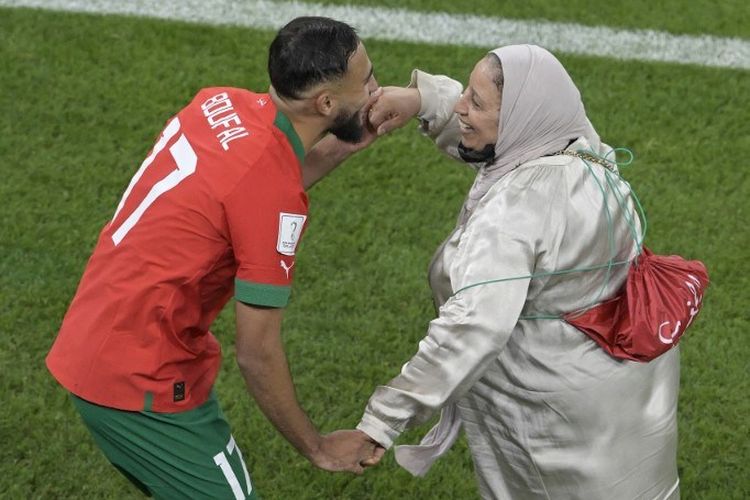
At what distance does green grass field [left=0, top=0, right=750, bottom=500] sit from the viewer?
16.4ft

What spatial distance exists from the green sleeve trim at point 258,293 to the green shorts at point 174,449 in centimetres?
44

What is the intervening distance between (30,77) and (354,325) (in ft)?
8.16

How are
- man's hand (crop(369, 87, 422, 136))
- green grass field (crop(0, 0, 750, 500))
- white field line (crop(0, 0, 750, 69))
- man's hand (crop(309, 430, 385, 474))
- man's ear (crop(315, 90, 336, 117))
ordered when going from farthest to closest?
white field line (crop(0, 0, 750, 69)) → green grass field (crop(0, 0, 750, 500)) → man's hand (crop(369, 87, 422, 136)) → man's hand (crop(309, 430, 385, 474)) → man's ear (crop(315, 90, 336, 117))

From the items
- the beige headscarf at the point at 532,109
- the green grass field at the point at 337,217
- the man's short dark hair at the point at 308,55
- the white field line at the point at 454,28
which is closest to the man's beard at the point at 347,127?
the man's short dark hair at the point at 308,55

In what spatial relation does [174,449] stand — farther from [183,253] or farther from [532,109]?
[532,109]

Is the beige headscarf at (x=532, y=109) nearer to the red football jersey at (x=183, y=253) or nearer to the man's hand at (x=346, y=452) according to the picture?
the red football jersey at (x=183, y=253)

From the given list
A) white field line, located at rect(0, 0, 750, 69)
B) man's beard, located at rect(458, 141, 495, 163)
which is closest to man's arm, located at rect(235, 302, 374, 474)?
man's beard, located at rect(458, 141, 495, 163)

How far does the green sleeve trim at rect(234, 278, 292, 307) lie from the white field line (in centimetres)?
420

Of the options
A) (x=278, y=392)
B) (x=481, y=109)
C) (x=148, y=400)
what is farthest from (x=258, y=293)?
(x=481, y=109)

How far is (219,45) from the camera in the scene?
732 centimetres

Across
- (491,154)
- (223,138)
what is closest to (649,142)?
(491,154)

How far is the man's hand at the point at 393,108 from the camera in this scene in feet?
13.1

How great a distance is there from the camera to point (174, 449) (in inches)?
144

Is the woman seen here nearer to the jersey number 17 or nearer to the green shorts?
the green shorts
